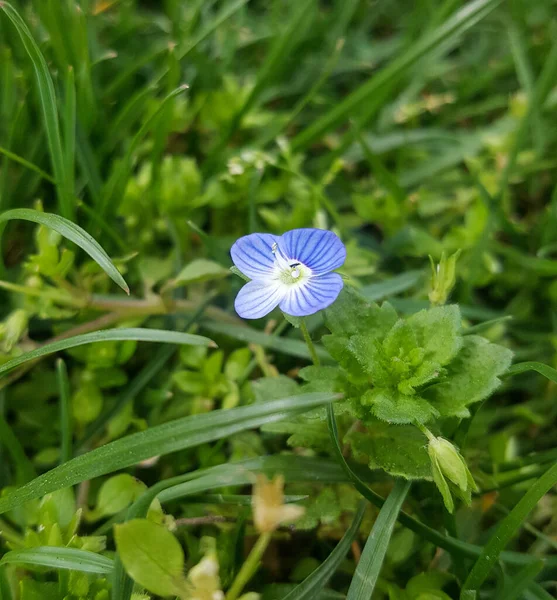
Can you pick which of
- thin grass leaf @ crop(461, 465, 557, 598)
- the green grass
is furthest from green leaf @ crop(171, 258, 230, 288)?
thin grass leaf @ crop(461, 465, 557, 598)

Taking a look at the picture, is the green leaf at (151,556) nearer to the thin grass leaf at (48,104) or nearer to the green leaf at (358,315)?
the green leaf at (358,315)

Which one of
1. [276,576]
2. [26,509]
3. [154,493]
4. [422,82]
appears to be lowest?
[276,576]

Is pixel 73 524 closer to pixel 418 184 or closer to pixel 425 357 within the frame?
pixel 425 357

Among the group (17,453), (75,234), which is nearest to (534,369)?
(75,234)

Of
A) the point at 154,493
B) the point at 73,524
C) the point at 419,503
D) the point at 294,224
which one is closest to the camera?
the point at 154,493

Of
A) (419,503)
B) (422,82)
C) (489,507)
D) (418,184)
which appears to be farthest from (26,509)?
(422,82)

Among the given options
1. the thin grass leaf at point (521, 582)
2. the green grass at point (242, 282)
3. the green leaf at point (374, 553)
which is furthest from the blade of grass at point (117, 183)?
the thin grass leaf at point (521, 582)

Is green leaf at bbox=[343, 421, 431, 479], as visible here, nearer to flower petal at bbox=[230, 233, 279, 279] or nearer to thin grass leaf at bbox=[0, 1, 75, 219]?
flower petal at bbox=[230, 233, 279, 279]
